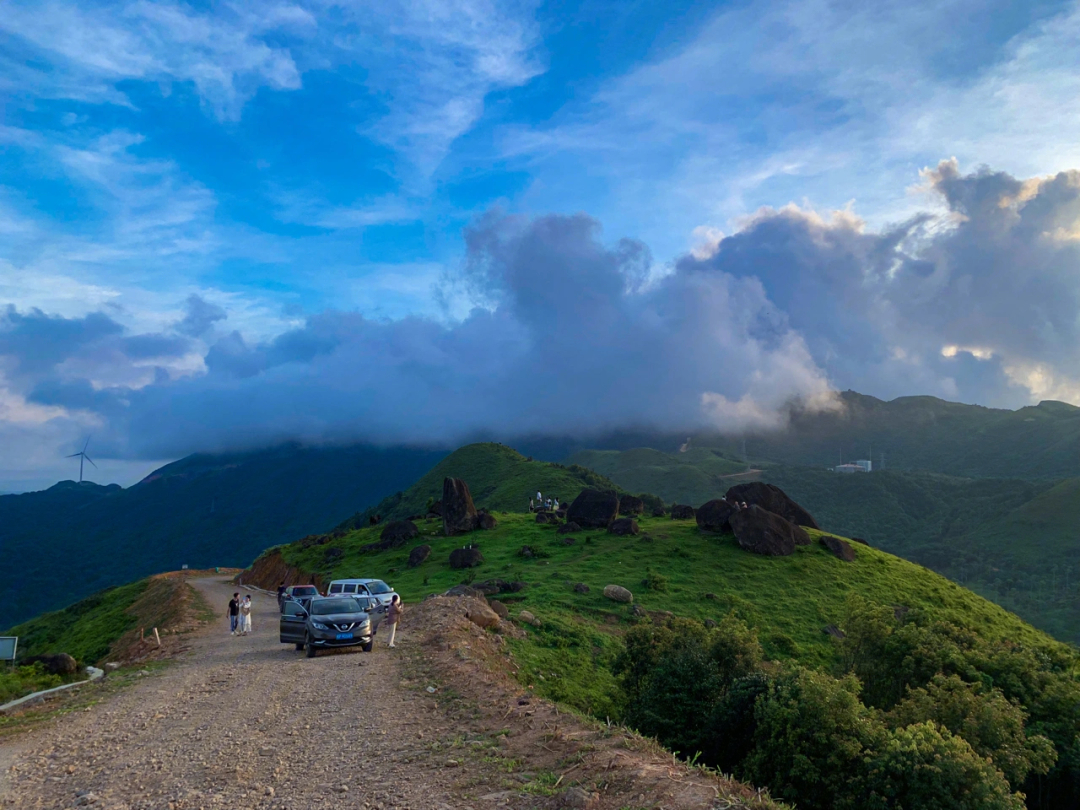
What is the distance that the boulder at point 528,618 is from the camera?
32781mm

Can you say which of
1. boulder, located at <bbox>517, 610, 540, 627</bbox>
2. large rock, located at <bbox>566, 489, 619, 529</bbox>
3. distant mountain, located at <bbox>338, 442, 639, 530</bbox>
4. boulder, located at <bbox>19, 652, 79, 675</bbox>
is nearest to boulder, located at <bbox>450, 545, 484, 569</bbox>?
large rock, located at <bbox>566, 489, 619, 529</bbox>

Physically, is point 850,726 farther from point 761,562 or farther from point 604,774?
point 761,562

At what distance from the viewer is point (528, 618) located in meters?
33.1

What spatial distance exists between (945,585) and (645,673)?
49852 millimetres

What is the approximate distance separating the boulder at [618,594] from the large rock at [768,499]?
2621 centimetres

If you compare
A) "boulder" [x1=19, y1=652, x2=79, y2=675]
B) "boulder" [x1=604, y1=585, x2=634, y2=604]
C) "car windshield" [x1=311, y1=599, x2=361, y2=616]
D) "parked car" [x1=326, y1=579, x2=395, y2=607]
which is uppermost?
"car windshield" [x1=311, y1=599, x2=361, y2=616]

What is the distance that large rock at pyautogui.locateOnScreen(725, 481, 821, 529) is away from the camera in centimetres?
6564

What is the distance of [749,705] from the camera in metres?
15.3

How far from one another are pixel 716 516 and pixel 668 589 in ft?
53.3

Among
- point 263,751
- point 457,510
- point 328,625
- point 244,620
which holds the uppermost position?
point 263,751

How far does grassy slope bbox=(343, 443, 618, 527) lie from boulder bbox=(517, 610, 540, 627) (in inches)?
2757

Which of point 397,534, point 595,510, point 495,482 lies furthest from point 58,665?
point 495,482

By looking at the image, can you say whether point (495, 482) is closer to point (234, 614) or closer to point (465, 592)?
point (465, 592)

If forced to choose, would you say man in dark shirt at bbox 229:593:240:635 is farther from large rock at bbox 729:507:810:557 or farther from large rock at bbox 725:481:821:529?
large rock at bbox 725:481:821:529
